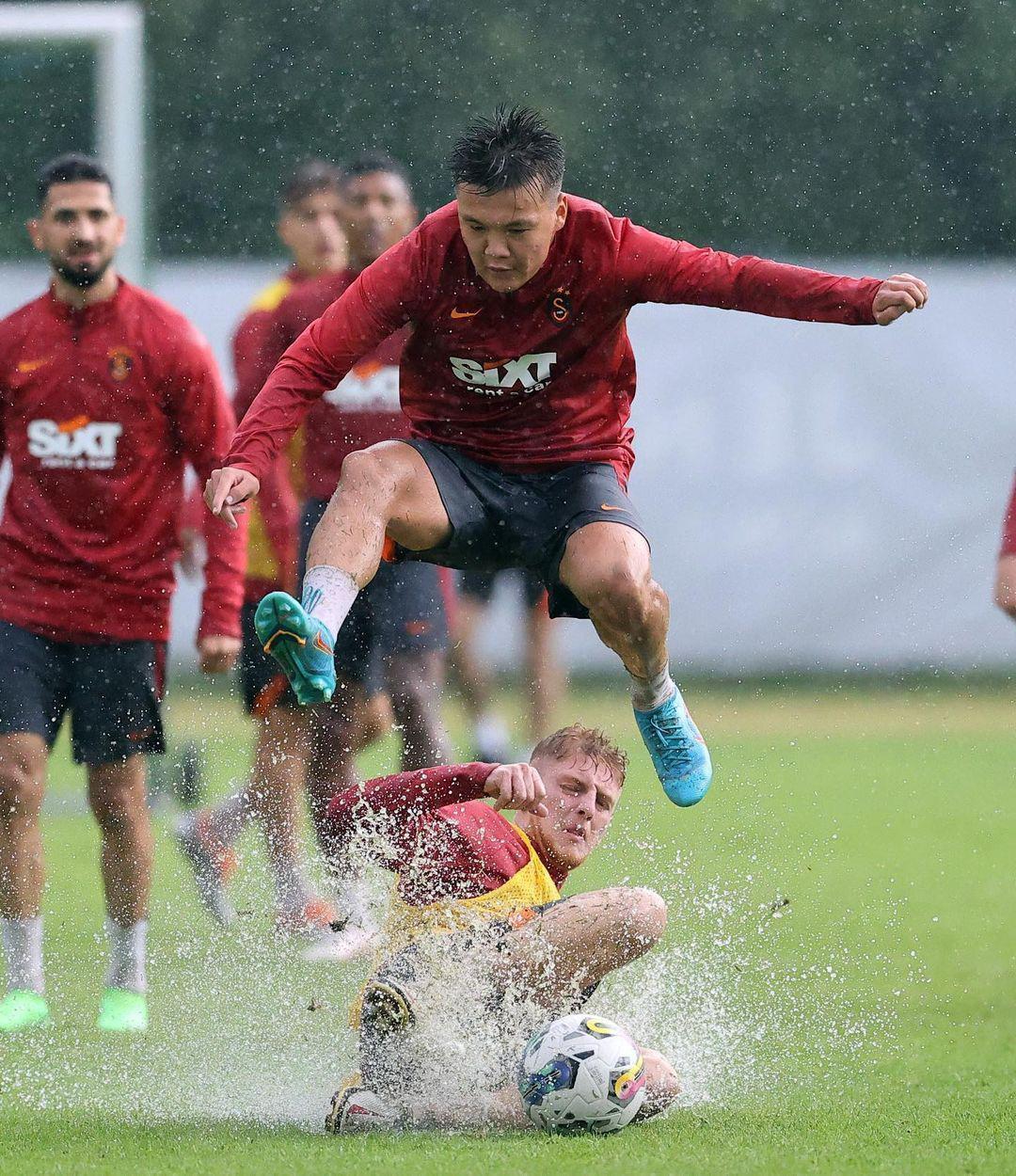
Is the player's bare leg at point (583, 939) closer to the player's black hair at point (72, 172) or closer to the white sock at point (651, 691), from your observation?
the white sock at point (651, 691)

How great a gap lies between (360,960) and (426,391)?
2.12 metres

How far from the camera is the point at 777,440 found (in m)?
14.2

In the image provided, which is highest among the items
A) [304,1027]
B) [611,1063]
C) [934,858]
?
[611,1063]

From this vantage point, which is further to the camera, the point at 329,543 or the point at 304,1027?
the point at 304,1027

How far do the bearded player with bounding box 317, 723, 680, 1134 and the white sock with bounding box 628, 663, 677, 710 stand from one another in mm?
691

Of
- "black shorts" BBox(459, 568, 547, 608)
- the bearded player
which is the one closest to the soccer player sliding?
the bearded player

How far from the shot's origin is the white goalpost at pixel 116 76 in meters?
9.96

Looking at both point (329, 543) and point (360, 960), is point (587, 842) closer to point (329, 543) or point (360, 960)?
point (329, 543)

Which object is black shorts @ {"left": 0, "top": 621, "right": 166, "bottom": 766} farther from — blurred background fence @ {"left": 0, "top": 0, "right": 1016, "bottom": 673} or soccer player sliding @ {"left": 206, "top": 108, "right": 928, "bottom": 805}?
blurred background fence @ {"left": 0, "top": 0, "right": 1016, "bottom": 673}

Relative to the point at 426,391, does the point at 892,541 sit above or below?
below

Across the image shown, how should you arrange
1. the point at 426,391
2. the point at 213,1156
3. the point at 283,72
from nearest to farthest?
1. the point at 213,1156
2. the point at 426,391
3. the point at 283,72

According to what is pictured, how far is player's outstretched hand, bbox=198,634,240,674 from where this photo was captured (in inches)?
244

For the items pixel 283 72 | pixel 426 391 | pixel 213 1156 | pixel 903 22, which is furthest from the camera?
pixel 283 72

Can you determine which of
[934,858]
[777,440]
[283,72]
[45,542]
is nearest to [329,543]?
[45,542]
